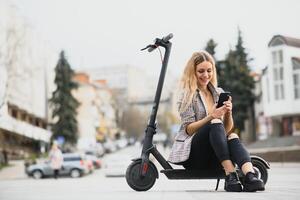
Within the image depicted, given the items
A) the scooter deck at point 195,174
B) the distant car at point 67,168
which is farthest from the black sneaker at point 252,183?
the distant car at point 67,168

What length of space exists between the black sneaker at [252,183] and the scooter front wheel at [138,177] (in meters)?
1.02

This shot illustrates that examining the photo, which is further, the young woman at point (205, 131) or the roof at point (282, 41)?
the roof at point (282, 41)

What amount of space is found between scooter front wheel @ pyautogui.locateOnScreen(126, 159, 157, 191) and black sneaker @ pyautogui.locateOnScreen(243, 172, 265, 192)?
102 centimetres

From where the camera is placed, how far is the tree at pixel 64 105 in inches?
2736

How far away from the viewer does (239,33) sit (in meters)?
58.6

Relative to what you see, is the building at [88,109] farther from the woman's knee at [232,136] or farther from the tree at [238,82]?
the woman's knee at [232,136]

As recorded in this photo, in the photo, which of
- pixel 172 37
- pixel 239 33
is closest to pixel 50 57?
pixel 239 33

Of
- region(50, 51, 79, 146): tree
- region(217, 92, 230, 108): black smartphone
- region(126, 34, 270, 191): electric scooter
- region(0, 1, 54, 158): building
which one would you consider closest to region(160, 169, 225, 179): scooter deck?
region(126, 34, 270, 191): electric scooter

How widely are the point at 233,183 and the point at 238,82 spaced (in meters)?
51.2

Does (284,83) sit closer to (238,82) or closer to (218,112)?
(238,82)

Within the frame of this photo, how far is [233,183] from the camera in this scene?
591 cm

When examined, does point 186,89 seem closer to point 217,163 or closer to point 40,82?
point 217,163

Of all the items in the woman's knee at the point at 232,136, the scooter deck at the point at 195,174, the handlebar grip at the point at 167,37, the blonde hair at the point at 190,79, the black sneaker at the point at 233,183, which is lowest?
the black sneaker at the point at 233,183

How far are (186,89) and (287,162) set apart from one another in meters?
26.4
